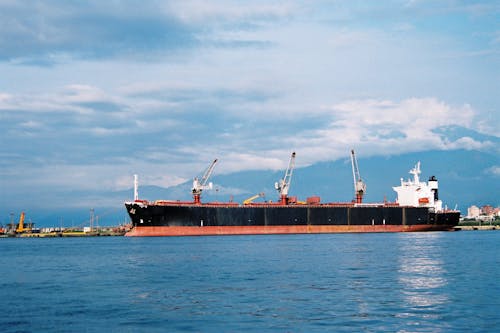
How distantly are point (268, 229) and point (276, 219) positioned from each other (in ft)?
8.11

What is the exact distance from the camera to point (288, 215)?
12500 centimetres

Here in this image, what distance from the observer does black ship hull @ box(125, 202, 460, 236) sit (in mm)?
114062

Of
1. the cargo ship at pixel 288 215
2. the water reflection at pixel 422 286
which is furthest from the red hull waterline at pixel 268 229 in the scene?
the water reflection at pixel 422 286

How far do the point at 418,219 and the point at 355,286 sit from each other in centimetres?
9916

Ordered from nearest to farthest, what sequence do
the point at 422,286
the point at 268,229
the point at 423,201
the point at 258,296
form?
the point at 258,296, the point at 422,286, the point at 268,229, the point at 423,201

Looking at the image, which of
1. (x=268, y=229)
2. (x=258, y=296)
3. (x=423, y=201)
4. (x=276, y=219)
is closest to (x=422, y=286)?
(x=258, y=296)

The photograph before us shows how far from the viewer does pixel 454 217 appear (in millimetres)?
139875

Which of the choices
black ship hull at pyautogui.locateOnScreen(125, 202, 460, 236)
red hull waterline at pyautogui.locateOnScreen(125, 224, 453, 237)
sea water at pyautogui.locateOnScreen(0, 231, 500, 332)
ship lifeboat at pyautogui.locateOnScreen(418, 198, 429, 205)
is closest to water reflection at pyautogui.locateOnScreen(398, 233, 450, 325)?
sea water at pyautogui.locateOnScreen(0, 231, 500, 332)

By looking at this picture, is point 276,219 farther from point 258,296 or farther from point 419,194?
point 258,296

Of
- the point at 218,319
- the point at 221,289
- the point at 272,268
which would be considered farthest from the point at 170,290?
the point at 272,268

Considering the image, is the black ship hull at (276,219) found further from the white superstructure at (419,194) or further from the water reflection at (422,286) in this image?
the water reflection at (422,286)

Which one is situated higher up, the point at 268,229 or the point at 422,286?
the point at 268,229

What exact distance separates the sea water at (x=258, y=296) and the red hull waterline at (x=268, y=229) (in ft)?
184

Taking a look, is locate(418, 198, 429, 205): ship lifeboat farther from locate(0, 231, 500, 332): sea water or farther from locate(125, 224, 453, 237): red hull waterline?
locate(0, 231, 500, 332): sea water
